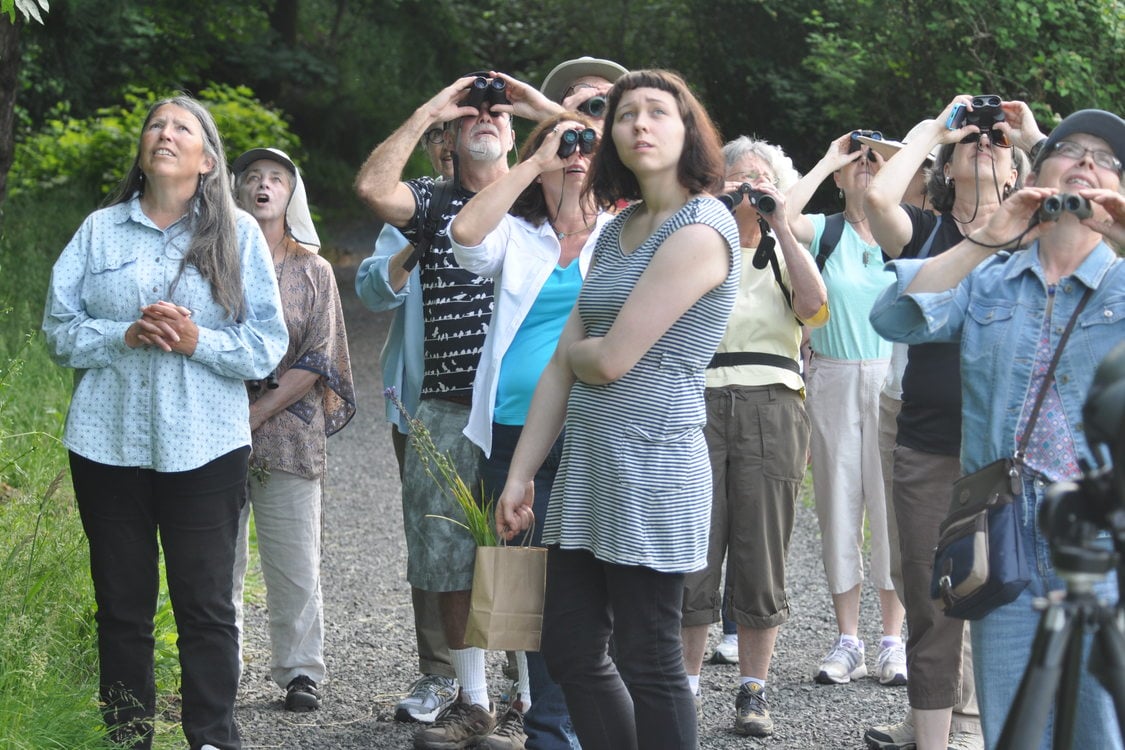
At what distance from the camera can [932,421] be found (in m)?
4.52

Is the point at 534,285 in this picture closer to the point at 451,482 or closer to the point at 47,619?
the point at 451,482

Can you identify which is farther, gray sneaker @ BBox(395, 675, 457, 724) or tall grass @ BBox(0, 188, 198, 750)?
gray sneaker @ BBox(395, 675, 457, 724)

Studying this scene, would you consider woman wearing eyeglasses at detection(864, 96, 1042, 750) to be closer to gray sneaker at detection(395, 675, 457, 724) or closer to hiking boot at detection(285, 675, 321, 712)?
gray sneaker at detection(395, 675, 457, 724)

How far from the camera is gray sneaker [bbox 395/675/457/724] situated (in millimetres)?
5285

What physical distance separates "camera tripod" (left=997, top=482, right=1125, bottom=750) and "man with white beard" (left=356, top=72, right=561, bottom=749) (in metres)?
2.82

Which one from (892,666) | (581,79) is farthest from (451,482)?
(892,666)

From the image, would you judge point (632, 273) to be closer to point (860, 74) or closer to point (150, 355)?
point (150, 355)

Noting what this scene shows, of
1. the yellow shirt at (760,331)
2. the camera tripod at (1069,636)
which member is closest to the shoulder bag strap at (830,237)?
the yellow shirt at (760,331)

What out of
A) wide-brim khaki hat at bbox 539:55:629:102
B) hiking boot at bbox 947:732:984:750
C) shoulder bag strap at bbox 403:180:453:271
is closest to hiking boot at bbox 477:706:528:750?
hiking boot at bbox 947:732:984:750

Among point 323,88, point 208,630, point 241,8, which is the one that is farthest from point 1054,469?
point 323,88

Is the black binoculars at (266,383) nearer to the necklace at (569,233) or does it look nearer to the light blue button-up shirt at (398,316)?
the light blue button-up shirt at (398,316)

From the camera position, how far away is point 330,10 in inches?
846

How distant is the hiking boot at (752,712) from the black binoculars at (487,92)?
2.34 m

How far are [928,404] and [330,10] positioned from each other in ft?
60.7
